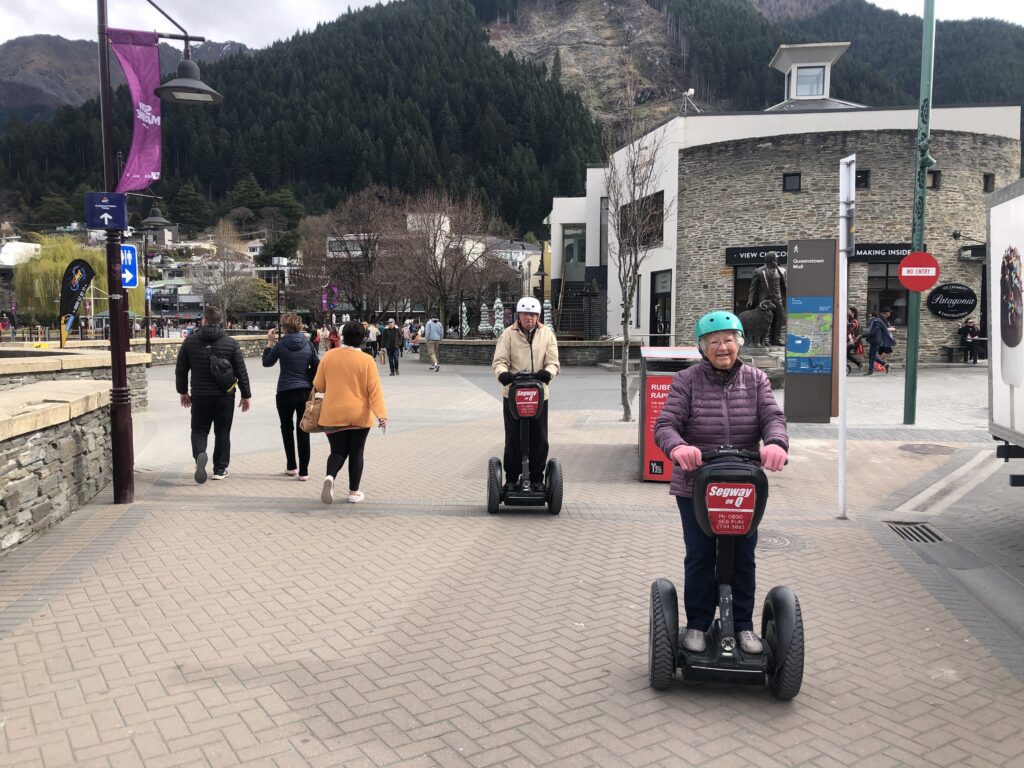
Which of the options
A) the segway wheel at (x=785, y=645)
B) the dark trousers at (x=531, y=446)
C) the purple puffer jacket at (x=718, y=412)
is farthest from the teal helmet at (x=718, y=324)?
the dark trousers at (x=531, y=446)

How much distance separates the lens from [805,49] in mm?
35781

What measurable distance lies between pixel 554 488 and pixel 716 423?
3680 millimetres

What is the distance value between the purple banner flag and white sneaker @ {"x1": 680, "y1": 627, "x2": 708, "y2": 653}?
7.28m

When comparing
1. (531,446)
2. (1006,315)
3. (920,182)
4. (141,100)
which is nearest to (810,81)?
(920,182)

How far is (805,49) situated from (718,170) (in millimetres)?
11732

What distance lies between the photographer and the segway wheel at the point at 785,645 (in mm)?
3510

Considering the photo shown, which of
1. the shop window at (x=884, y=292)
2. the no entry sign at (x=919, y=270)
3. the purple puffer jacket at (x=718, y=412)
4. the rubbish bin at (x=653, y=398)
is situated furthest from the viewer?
Answer: the shop window at (x=884, y=292)

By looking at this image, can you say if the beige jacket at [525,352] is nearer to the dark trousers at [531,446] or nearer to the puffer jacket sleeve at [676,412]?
the dark trousers at [531,446]

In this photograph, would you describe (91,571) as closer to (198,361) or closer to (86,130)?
(198,361)

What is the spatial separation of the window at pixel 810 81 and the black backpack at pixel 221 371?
117ft

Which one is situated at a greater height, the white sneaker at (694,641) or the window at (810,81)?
the window at (810,81)

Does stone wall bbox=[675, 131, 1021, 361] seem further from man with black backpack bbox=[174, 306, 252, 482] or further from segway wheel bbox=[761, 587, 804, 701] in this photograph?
segway wheel bbox=[761, 587, 804, 701]

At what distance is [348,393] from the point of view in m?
7.31

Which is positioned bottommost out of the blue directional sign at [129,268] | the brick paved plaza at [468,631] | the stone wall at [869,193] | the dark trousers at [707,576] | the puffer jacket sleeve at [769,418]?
the brick paved plaza at [468,631]
